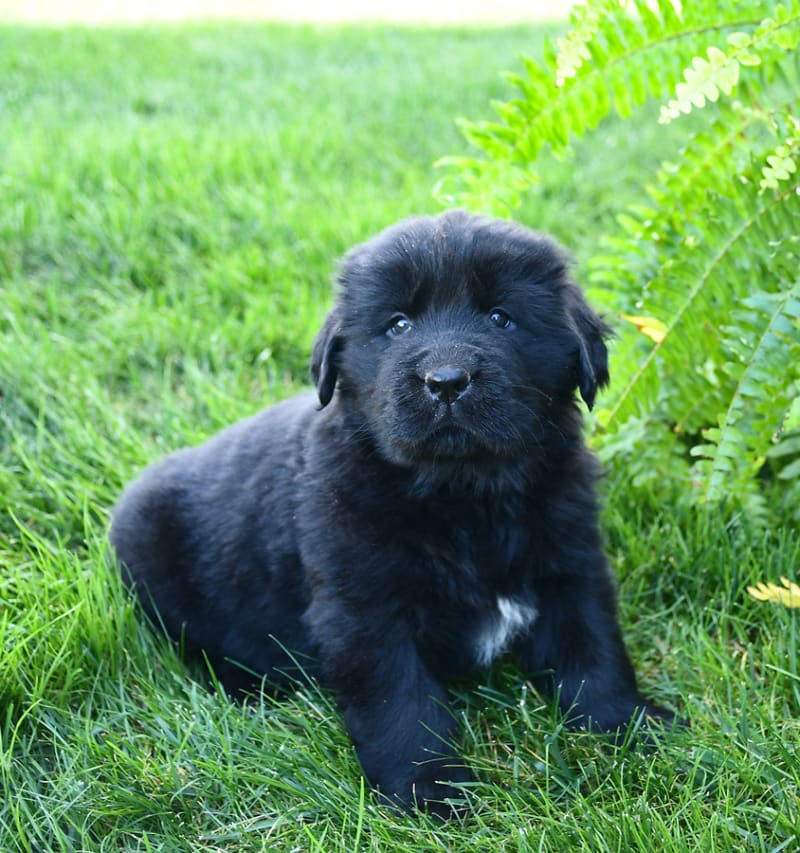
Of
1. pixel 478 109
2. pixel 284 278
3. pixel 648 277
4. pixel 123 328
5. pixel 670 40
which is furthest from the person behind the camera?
pixel 478 109

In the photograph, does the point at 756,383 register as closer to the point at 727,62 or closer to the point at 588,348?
the point at 588,348

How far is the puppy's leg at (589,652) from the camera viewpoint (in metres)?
2.53

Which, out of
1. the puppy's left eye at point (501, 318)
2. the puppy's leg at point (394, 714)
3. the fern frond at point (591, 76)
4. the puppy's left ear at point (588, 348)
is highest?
the fern frond at point (591, 76)

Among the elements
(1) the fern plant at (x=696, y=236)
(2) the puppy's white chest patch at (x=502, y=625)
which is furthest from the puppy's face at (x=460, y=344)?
(1) the fern plant at (x=696, y=236)

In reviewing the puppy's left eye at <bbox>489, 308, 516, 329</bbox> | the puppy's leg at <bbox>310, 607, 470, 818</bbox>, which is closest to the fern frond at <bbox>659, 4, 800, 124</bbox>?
the puppy's left eye at <bbox>489, 308, 516, 329</bbox>

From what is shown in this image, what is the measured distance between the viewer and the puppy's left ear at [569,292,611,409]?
8.05 ft

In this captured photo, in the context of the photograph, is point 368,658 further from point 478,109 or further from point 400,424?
point 478,109

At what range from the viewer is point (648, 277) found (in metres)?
3.26

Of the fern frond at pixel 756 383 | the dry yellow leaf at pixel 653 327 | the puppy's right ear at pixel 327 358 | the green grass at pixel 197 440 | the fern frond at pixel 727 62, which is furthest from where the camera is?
the dry yellow leaf at pixel 653 327

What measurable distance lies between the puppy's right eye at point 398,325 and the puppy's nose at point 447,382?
0.79 feet

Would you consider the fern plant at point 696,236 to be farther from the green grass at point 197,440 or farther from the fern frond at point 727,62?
the green grass at point 197,440

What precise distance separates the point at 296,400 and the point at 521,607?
3.17ft

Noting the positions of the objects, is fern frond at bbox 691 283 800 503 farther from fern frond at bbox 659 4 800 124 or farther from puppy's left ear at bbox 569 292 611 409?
fern frond at bbox 659 4 800 124

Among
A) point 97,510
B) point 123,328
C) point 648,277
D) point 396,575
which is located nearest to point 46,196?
point 123,328
